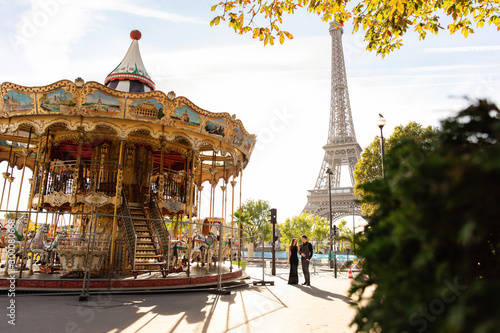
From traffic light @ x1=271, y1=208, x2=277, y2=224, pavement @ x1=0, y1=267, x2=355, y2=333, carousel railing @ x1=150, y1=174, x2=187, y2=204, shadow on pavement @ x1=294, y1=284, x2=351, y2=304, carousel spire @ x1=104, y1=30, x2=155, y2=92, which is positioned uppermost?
carousel spire @ x1=104, y1=30, x2=155, y2=92

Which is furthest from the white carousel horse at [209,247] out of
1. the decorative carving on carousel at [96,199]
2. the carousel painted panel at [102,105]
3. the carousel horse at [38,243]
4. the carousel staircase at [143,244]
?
the carousel painted panel at [102,105]

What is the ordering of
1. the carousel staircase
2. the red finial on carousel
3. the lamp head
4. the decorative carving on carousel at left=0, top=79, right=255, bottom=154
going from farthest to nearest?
the red finial on carousel < the lamp head < the decorative carving on carousel at left=0, top=79, right=255, bottom=154 < the carousel staircase

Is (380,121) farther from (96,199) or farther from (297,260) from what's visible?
(96,199)

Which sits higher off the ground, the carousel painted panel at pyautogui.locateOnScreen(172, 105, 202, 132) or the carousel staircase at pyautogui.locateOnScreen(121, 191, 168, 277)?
the carousel painted panel at pyautogui.locateOnScreen(172, 105, 202, 132)

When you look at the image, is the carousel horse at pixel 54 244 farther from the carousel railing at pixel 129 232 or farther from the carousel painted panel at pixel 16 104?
the carousel painted panel at pixel 16 104

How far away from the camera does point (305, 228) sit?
52.7 meters

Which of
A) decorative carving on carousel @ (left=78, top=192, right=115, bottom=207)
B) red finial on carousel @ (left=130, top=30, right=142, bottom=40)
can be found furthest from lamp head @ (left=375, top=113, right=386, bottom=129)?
red finial on carousel @ (left=130, top=30, right=142, bottom=40)

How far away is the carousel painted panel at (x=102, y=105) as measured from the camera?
11.3 m

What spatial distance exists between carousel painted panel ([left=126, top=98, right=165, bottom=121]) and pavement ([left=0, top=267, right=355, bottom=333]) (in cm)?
587

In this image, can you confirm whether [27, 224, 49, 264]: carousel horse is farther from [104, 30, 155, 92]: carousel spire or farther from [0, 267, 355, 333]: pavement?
[104, 30, 155, 92]: carousel spire

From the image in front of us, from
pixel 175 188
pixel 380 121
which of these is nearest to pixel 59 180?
pixel 175 188

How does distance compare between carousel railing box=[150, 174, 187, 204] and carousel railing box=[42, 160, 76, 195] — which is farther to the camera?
carousel railing box=[150, 174, 187, 204]

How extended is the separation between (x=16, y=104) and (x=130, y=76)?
5262mm

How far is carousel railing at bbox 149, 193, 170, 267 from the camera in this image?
38.3ft
